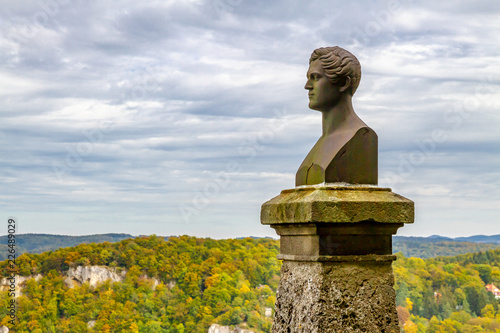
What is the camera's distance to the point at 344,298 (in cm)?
397

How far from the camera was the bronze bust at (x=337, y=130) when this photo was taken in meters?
4.27

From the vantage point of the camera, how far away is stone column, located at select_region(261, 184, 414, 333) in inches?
155

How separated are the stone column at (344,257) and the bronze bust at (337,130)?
125 millimetres

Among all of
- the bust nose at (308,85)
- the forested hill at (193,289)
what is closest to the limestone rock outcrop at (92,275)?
the forested hill at (193,289)

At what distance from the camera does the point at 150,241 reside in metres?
42.0

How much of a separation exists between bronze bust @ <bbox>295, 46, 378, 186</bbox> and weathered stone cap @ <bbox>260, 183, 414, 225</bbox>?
0.37 feet

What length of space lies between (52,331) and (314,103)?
3313cm

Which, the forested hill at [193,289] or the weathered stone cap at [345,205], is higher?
the weathered stone cap at [345,205]

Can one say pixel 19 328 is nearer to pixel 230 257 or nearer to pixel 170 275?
pixel 170 275

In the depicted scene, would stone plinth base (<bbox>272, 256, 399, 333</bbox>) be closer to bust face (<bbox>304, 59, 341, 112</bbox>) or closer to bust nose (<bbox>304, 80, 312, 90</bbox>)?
bust face (<bbox>304, 59, 341, 112</bbox>)

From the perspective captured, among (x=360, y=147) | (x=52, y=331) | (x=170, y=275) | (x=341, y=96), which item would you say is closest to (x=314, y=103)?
(x=341, y=96)

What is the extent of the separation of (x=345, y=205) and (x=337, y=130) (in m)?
0.75

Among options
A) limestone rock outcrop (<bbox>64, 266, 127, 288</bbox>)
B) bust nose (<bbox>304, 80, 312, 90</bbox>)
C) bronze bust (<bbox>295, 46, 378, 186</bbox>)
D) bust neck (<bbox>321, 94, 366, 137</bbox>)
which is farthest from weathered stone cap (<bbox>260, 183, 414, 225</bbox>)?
limestone rock outcrop (<bbox>64, 266, 127, 288</bbox>)

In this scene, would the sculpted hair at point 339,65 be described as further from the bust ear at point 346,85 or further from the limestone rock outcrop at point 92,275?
the limestone rock outcrop at point 92,275
